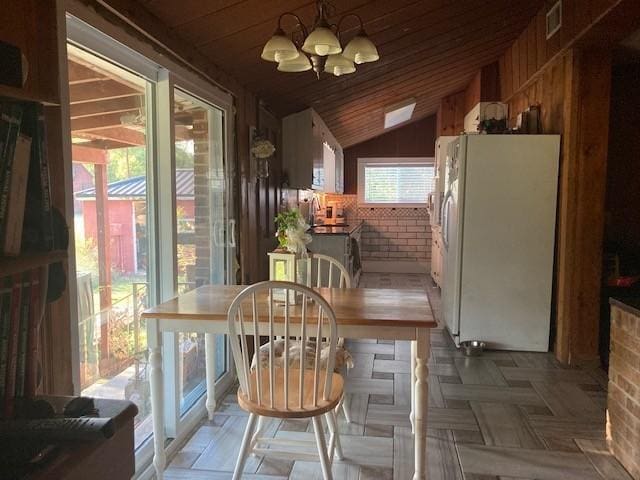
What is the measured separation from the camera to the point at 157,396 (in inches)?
79.6

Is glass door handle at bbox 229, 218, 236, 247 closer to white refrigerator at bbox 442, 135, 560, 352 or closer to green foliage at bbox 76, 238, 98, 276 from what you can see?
green foliage at bbox 76, 238, 98, 276

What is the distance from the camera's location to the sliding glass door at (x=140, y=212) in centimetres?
185

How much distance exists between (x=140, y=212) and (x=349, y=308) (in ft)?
3.48

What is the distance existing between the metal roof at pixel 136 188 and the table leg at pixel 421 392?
53.9 inches

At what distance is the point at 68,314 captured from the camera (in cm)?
155

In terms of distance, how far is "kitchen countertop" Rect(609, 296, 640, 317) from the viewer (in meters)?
2.06

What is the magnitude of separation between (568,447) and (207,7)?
2633 mm

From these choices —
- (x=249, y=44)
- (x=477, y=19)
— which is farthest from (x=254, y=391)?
(x=477, y=19)

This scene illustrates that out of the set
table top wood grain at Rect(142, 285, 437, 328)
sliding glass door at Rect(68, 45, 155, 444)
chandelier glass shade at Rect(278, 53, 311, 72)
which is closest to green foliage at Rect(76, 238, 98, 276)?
sliding glass door at Rect(68, 45, 155, 444)

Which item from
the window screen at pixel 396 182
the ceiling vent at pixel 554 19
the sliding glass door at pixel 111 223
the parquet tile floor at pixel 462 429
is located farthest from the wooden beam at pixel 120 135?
the window screen at pixel 396 182

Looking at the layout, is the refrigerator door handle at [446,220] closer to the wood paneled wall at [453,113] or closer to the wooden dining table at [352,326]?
the wooden dining table at [352,326]

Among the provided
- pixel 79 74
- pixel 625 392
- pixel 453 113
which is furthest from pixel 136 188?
pixel 453 113

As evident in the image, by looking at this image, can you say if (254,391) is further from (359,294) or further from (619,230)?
(619,230)

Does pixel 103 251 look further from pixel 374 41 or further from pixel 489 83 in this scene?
pixel 489 83
